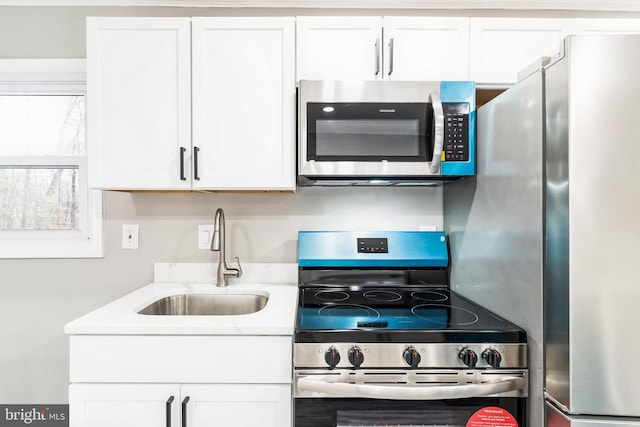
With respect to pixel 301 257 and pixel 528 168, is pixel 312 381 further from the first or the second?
pixel 528 168

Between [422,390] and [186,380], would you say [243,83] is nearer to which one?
[186,380]

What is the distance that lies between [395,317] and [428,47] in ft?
3.62

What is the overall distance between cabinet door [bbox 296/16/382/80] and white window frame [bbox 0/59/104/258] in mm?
1166

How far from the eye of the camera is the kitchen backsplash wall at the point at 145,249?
1.92 meters

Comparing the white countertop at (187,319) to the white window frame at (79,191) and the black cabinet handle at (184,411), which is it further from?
the white window frame at (79,191)

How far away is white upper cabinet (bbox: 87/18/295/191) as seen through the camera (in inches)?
60.4

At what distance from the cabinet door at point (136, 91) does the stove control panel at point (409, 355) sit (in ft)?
2.93

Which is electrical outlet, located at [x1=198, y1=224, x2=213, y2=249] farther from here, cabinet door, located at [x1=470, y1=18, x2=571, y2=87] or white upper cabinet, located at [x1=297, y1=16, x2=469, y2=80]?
cabinet door, located at [x1=470, y1=18, x2=571, y2=87]

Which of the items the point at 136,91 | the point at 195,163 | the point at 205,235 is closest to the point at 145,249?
the point at 205,235

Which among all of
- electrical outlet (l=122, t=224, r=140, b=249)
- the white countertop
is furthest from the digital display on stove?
electrical outlet (l=122, t=224, r=140, b=249)

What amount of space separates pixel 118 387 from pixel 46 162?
4.38 feet

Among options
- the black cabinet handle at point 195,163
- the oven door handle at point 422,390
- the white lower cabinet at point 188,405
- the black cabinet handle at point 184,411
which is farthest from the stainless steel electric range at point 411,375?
the black cabinet handle at point 195,163

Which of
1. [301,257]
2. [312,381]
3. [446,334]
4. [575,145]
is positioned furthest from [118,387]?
[575,145]

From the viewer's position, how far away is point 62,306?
6.32 ft
